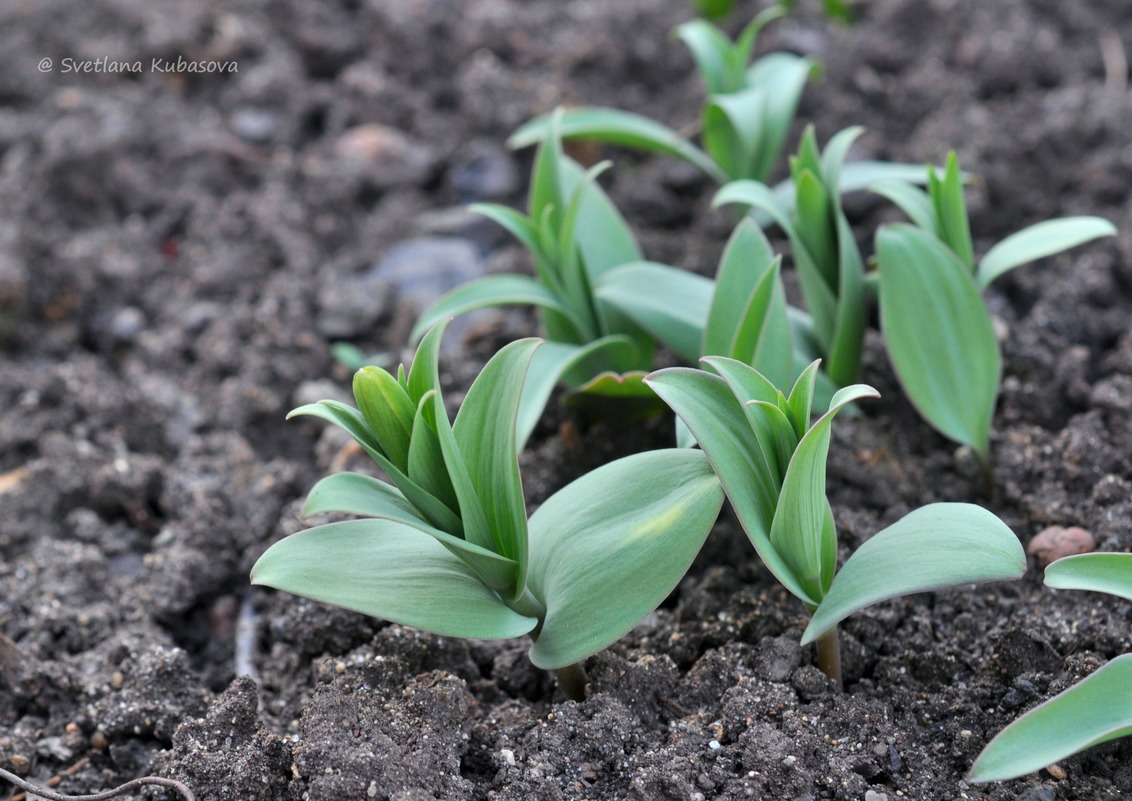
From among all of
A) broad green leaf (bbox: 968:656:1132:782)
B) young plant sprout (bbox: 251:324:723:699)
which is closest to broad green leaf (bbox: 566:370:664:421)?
young plant sprout (bbox: 251:324:723:699)

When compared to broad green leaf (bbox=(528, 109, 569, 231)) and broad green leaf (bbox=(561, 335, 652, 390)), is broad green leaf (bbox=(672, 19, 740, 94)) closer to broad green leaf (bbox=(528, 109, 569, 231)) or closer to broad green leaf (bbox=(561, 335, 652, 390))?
broad green leaf (bbox=(528, 109, 569, 231))

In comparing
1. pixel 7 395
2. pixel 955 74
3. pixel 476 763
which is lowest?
pixel 476 763

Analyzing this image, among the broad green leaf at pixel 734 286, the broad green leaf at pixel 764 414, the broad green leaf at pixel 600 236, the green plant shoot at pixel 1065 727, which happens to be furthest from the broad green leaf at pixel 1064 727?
the broad green leaf at pixel 600 236

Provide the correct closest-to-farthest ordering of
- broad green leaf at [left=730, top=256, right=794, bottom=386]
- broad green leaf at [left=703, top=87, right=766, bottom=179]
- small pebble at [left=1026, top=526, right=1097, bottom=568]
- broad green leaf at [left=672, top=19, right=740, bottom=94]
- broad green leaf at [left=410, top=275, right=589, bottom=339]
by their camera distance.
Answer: broad green leaf at [left=730, top=256, right=794, bottom=386]
small pebble at [left=1026, top=526, right=1097, bottom=568]
broad green leaf at [left=410, top=275, right=589, bottom=339]
broad green leaf at [left=703, top=87, right=766, bottom=179]
broad green leaf at [left=672, top=19, right=740, bottom=94]

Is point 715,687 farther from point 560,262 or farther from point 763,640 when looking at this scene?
point 560,262

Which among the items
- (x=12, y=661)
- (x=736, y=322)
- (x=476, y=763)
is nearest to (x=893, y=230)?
(x=736, y=322)
